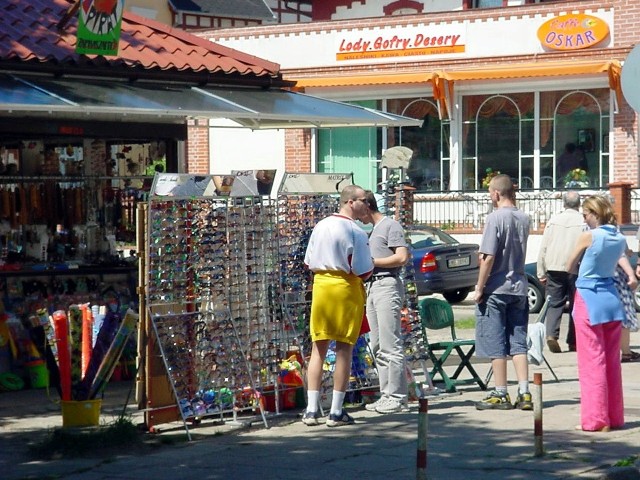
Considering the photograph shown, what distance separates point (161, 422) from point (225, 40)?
2335cm

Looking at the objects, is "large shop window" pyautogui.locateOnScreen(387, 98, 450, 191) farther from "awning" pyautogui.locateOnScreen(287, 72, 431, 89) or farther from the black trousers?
the black trousers

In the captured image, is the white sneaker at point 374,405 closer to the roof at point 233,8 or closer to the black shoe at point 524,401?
the black shoe at point 524,401

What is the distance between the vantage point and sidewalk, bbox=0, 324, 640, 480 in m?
8.03

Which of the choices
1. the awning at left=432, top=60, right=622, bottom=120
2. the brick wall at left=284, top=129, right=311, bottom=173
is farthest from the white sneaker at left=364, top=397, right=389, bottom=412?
the brick wall at left=284, top=129, right=311, bottom=173

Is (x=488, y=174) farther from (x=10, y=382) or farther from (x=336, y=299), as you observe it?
(x=336, y=299)

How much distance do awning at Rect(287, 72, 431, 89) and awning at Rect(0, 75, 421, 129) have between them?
1560 cm

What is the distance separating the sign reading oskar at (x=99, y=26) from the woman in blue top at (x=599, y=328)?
5.08 metres

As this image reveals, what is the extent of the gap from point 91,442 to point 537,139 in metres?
21.9

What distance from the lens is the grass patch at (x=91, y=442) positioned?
8.86m

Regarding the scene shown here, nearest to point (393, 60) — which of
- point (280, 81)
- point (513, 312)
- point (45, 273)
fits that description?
point (280, 81)

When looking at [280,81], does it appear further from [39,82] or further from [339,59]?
[339,59]

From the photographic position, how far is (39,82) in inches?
458

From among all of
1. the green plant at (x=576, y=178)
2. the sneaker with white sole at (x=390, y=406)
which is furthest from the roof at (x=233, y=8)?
the sneaker with white sole at (x=390, y=406)

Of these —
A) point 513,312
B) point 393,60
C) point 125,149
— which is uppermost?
point 393,60
